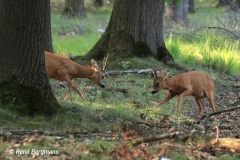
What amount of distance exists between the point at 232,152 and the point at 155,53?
7.86m

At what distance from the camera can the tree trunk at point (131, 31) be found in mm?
13352

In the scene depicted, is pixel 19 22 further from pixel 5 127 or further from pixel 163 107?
pixel 163 107

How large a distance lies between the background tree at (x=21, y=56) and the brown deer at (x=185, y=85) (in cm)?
338

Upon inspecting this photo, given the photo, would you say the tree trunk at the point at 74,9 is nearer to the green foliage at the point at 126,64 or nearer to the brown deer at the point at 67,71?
the green foliage at the point at 126,64

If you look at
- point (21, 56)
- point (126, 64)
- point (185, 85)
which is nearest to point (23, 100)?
point (21, 56)

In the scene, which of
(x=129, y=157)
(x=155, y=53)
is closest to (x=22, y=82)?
(x=129, y=157)

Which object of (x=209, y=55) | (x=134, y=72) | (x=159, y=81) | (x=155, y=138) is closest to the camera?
(x=155, y=138)

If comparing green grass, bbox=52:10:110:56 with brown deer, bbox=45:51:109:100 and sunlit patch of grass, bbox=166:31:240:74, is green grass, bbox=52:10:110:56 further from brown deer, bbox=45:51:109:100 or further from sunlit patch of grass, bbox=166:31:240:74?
brown deer, bbox=45:51:109:100

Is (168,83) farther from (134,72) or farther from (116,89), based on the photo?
(134,72)

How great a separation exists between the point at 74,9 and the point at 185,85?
1767 cm

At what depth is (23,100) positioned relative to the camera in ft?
24.5

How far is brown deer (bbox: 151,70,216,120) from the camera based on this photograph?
34.6ft

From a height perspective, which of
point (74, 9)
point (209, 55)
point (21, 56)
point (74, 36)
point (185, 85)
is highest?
point (21, 56)

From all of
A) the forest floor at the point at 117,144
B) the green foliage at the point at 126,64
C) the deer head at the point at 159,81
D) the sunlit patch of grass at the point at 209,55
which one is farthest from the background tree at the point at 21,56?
the sunlit patch of grass at the point at 209,55
